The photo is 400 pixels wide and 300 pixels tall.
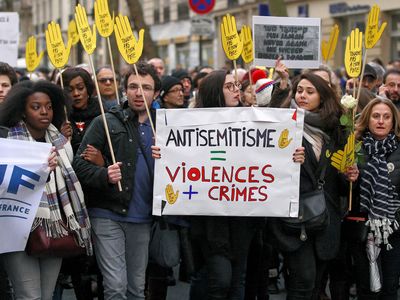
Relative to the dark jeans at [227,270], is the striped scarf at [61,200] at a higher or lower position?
higher

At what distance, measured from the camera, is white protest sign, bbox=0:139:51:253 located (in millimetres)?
5270

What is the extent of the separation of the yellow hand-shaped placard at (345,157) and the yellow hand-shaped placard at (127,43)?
4.78 ft

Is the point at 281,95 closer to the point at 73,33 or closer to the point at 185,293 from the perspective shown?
the point at 185,293

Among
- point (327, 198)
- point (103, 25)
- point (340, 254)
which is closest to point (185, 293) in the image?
point (340, 254)

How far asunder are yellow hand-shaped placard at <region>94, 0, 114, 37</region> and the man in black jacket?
0.41 meters

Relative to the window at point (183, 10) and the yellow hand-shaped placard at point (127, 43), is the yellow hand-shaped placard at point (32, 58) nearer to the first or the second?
the yellow hand-shaped placard at point (127, 43)

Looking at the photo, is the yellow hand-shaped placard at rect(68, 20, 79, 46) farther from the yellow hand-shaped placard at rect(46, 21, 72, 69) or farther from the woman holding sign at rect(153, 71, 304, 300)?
the woman holding sign at rect(153, 71, 304, 300)

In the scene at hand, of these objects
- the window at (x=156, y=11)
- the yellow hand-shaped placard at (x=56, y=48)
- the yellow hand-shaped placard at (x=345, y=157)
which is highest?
the yellow hand-shaped placard at (x=56, y=48)

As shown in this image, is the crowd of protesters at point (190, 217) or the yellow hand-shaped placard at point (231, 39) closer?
the crowd of protesters at point (190, 217)

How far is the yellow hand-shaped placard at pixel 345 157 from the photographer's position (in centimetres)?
579

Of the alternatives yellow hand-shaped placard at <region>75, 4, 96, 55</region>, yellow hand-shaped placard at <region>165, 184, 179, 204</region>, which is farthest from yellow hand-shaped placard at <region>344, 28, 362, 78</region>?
yellow hand-shaped placard at <region>75, 4, 96, 55</region>

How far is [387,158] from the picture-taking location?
20.1 feet

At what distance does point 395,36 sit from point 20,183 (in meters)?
21.6

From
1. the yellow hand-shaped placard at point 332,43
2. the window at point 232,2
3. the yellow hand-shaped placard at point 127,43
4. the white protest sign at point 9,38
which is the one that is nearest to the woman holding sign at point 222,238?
the yellow hand-shaped placard at point 127,43
